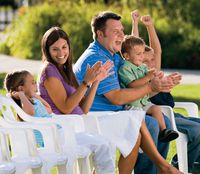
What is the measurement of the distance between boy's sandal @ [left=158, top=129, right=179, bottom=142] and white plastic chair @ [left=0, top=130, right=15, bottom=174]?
4.83 ft

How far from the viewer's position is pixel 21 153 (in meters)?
6.37

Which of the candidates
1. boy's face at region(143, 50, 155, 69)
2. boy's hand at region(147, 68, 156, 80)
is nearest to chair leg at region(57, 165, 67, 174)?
boy's hand at region(147, 68, 156, 80)

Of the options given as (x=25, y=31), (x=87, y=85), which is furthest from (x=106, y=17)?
(x=25, y=31)

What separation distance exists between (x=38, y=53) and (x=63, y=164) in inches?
669

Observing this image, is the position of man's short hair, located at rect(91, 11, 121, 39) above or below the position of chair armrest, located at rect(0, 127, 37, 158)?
above

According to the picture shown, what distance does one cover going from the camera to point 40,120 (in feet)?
21.6

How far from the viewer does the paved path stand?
62.3 feet

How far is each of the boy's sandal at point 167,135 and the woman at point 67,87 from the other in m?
0.29

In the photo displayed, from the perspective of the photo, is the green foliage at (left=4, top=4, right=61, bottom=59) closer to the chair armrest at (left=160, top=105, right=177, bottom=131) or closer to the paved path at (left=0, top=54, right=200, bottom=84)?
the paved path at (left=0, top=54, right=200, bottom=84)

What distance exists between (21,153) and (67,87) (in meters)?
0.89

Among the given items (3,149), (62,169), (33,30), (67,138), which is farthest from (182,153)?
(33,30)

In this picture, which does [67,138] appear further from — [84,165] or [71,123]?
[84,165]

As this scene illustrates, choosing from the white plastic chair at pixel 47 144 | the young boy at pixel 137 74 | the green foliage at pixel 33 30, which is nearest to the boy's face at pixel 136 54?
the young boy at pixel 137 74

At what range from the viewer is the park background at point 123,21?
72.2ft
